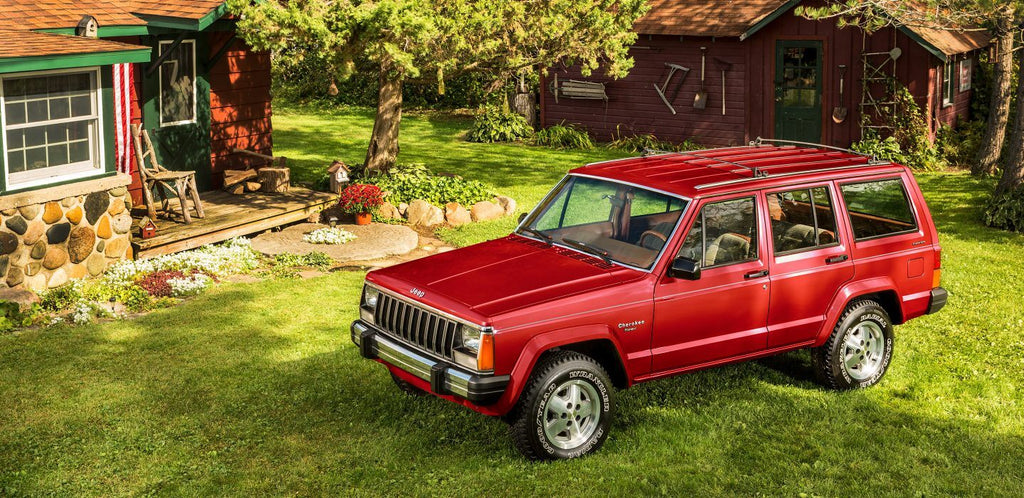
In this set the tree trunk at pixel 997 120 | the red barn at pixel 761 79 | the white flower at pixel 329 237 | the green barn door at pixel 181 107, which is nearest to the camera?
the white flower at pixel 329 237

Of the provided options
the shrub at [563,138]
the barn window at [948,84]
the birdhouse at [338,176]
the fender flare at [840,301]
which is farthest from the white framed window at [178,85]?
the barn window at [948,84]

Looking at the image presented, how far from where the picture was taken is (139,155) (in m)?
14.3

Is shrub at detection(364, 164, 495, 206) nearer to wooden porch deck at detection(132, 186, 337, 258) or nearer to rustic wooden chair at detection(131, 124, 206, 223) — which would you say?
wooden porch deck at detection(132, 186, 337, 258)

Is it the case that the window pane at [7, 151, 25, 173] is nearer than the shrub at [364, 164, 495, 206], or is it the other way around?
the window pane at [7, 151, 25, 173]

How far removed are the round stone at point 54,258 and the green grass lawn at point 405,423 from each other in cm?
164

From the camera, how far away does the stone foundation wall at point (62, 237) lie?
11672 mm

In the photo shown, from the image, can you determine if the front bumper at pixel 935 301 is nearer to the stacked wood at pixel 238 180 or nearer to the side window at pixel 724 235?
the side window at pixel 724 235

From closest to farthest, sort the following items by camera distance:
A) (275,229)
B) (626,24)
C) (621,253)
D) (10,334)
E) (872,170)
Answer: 1. (621,253)
2. (872,170)
3. (10,334)
4. (275,229)
5. (626,24)

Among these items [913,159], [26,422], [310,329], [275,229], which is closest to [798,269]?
[310,329]

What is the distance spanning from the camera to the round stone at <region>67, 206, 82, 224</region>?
1230 cm

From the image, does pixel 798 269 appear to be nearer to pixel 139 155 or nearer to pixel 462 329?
pixel 462 329

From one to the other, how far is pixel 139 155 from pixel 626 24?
25.7ft

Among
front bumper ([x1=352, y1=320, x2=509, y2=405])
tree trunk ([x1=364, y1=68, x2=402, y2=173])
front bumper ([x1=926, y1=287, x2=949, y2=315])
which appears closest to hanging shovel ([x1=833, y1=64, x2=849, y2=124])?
tree trunk ([x1=364, y1=68, x2=402, y2=173])

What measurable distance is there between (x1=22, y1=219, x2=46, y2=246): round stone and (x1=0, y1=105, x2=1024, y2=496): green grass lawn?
1.61 meters
